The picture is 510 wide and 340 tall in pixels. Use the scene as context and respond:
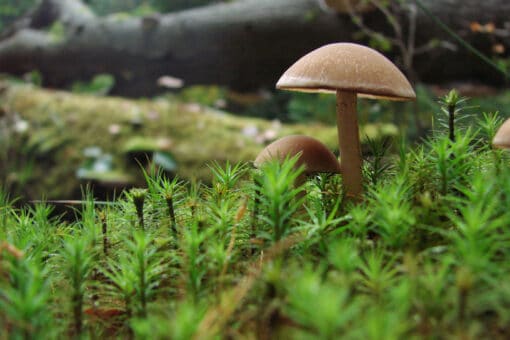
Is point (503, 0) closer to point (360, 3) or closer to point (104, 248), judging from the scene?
point (360, 3)

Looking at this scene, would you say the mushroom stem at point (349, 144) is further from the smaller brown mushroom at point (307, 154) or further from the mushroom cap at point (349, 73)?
the mushroom cap at point (349, 73)

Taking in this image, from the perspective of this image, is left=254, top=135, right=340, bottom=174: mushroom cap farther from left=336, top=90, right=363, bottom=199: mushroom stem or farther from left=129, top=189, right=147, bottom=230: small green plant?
left=129, top=189, right=147, bottom=230: small green plant

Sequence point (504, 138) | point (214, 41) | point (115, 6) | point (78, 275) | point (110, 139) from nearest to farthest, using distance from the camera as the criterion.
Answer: point (78, 275), point (504, 138), point (110, 139), point (214, 41), point (115, 6)

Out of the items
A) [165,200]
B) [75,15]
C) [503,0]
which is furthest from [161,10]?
[165,200]

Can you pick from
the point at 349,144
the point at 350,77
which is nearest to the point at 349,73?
the point at 350,77

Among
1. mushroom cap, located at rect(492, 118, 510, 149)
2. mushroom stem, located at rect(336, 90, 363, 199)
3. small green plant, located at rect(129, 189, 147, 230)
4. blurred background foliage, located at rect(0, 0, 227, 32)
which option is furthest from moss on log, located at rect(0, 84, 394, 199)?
blurred background foliage, located at rect(0, 0, 227, 32)

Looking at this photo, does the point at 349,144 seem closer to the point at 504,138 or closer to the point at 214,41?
the point at 504,138

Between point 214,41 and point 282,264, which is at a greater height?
point 214,41

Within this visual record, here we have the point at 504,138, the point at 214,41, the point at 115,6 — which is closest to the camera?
the point at 504,138
